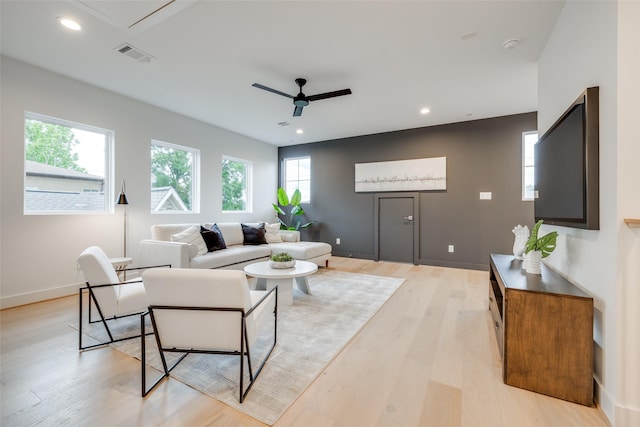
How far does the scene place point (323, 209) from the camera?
6738 millimetres

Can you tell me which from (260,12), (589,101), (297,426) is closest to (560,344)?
(589,101)

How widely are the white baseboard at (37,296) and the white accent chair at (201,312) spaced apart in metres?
2.77

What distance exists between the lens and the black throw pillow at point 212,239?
4.31 metres

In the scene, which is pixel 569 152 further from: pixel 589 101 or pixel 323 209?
pixel 323 209

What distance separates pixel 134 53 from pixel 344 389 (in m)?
3.78

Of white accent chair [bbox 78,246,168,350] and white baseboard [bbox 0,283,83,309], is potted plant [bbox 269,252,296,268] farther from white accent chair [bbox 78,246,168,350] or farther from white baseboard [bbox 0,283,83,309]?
white baseboard [bbox 0,283,83,309]

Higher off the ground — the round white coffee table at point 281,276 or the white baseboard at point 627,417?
the round white coffee table at point 281,276

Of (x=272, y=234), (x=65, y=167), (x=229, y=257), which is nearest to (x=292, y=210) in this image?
(x=272, y=234)

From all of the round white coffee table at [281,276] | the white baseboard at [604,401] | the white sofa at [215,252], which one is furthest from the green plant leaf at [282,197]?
the white baseboard at [604,401]

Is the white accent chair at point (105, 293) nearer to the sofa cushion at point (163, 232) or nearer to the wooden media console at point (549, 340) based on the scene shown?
the sofa cushion at point (163, 232)

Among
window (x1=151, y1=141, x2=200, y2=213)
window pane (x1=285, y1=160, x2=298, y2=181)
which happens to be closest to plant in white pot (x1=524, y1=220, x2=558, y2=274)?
window (x1=151, y1=141, x2=200, y2=213)

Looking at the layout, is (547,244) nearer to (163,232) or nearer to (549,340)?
(549,340)

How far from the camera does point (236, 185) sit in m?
6.23

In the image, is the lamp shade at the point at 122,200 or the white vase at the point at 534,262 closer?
the white vase at the point at 534,262
